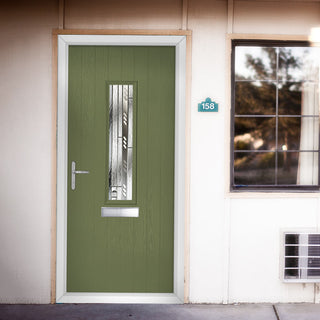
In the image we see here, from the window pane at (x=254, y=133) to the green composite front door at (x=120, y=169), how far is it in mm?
653

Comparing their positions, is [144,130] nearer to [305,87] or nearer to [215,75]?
[215,75]

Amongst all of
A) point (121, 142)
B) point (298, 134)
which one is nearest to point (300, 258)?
point (298, 134)

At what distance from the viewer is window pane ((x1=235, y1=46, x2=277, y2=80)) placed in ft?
12.0

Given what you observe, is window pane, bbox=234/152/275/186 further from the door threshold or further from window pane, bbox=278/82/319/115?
the door threshold

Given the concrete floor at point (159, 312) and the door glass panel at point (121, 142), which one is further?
the door glass panel at point (121, 142)

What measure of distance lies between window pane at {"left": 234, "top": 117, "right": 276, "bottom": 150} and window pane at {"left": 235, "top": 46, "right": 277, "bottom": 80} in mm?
417

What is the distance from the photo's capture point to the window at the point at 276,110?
3.67 m

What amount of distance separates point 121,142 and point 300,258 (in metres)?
2.05

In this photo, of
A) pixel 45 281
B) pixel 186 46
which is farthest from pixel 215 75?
pixel 45 281

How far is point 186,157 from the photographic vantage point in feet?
11.9

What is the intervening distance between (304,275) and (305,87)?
5.96 ft

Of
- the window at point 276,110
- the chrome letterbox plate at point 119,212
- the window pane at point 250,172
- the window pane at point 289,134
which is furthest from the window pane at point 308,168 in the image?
the chrome letterbox plate at point 119,212

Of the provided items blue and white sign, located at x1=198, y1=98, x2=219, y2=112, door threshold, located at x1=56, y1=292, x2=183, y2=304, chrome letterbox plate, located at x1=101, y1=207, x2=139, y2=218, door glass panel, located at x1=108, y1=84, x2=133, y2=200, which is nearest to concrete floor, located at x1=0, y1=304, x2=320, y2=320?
door threshold, located at x1=56, y1=292, x2=183, y2=304

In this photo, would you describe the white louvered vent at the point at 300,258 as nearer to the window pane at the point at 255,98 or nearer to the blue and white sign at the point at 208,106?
the window pane at the point at 255,98
